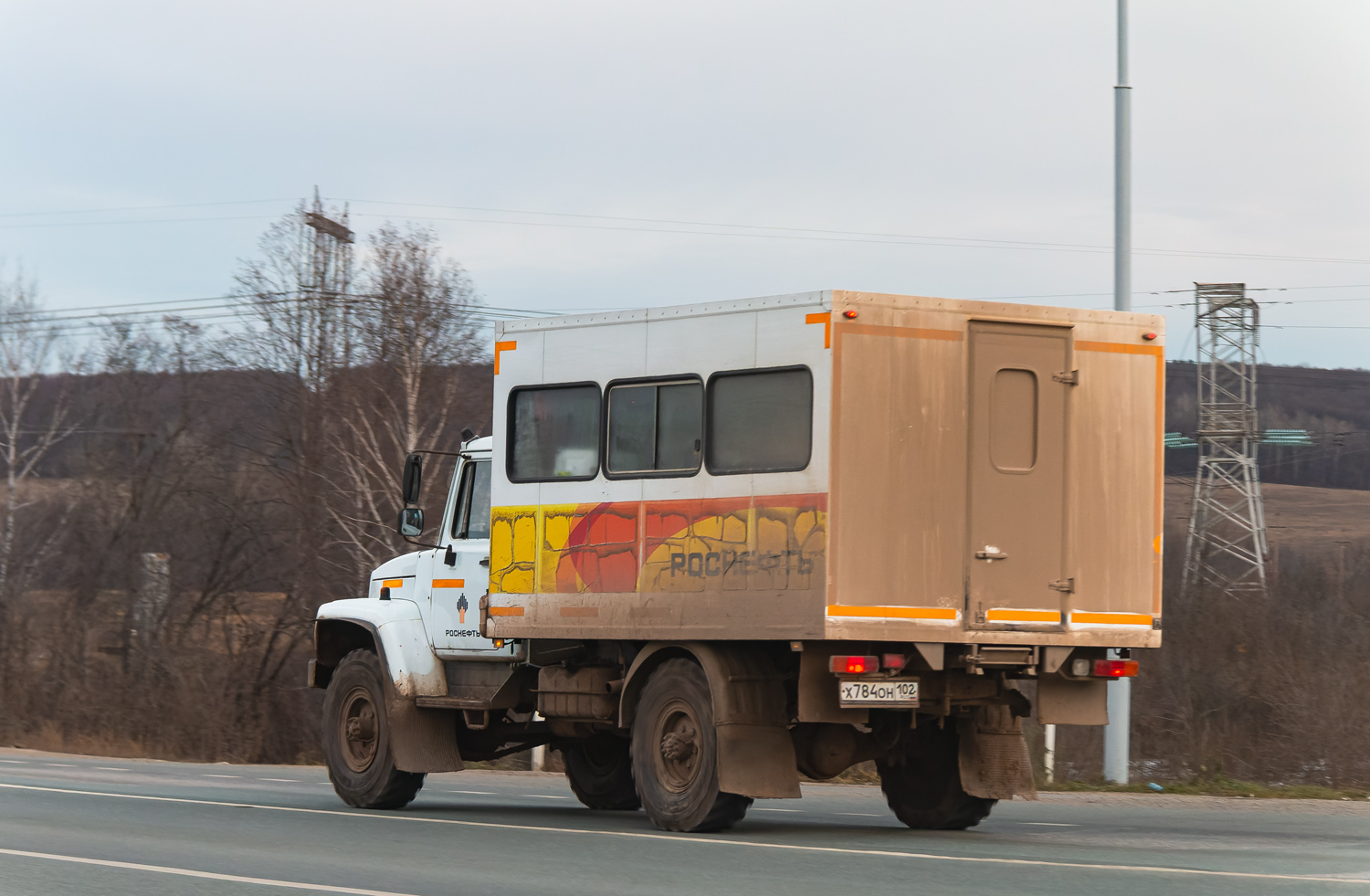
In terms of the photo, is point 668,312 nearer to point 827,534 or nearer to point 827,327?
point 827,327

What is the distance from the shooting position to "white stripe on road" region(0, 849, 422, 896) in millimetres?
8055

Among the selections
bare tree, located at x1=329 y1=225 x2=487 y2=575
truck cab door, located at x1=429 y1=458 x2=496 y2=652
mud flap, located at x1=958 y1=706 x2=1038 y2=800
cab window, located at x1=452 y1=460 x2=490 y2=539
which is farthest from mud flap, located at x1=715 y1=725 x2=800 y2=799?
bare tree, located at x1=329 y1=225 x2=487 y2=575

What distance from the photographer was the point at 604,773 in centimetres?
→ 1451

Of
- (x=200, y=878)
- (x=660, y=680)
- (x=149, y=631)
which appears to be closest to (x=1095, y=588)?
(x=660, y=680)

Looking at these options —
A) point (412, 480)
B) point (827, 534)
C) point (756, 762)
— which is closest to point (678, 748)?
point (756, 762)

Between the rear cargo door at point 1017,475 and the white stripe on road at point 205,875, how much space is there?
14.9 ft

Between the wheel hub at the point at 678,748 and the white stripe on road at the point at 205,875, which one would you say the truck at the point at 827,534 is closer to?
the wheel hub at the point at 678,748

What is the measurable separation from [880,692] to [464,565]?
4.34 metres

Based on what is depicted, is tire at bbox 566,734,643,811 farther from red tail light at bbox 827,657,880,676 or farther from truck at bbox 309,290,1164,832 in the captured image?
red tail light at bbox 827,657,880,676

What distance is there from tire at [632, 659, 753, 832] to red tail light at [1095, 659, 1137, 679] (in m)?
2.54

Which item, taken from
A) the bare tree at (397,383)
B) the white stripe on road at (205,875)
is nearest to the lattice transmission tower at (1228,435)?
the bare tree at (397,383)

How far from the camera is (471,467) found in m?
13.9

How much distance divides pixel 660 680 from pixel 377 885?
3616 mm

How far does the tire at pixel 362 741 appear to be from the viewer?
45.3ft
